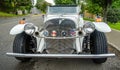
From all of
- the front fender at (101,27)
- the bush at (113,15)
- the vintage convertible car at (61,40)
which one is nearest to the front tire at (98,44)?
the vintage convertible car at (61,40)

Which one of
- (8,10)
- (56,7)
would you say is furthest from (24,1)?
(56,7)

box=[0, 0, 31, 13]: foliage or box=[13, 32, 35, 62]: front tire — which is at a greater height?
box=[13, 32, 35, 62]: front tire

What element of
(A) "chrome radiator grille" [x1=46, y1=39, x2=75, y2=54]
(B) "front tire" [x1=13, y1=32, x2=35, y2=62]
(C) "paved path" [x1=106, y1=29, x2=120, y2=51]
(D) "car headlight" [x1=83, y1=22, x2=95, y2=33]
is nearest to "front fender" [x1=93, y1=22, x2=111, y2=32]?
(D) "car headlight" [x1=83, y1=22, x2=95, y2=33]

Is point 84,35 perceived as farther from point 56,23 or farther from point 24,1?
point 24,1

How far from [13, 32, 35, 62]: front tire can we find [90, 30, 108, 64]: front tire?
180 cm

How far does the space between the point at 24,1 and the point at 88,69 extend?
212 ft

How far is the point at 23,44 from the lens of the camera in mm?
7625

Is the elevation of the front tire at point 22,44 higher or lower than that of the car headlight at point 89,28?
lower

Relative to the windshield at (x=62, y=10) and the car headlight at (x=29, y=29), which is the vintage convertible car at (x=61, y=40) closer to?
the car headlight at (x=29, y=29)

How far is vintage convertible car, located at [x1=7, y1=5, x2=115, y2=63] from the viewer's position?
7.19 meters

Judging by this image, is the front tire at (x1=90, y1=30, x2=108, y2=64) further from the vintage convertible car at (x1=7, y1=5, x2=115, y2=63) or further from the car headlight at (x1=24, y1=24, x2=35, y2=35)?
the car headlight at (x1=24, y1=24, x2=35, y2=35)

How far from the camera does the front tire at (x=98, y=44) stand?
7.33 m

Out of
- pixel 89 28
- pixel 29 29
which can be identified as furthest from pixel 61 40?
pixel 29 29

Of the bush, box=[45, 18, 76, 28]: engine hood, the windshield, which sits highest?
the windshield
